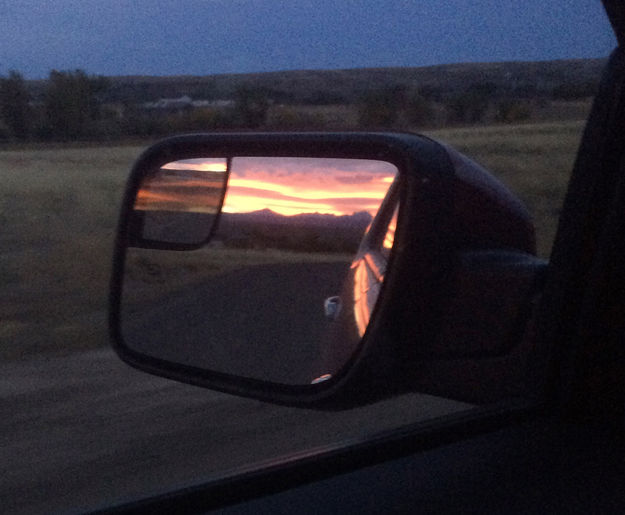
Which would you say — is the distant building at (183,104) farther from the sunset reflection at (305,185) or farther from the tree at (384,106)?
the sunset reflection at (305,185)

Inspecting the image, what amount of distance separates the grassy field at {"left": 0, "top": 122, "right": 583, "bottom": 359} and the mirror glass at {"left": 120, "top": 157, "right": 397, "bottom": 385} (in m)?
0.73

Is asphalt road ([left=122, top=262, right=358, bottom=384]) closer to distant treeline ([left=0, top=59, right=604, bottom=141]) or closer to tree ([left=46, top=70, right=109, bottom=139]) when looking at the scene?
distant treeline ([left=0, top=59, right=604, bottom=141])

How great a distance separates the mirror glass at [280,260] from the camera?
10.3 feet

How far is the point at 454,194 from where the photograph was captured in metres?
2.66

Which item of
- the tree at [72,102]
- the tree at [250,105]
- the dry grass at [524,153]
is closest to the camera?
the dry grass at [524,153]

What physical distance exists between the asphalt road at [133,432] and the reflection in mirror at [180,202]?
105cm

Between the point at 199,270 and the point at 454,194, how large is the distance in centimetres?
346

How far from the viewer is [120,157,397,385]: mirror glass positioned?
3.15 meters

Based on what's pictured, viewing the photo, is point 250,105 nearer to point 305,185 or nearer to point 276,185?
point 276,185

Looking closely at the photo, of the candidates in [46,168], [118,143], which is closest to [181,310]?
[118,143]

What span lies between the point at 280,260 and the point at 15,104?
37.6 ft

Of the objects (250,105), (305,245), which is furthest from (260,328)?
(250,105)

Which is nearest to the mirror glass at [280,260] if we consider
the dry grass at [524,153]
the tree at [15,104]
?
the dry grass at [524,153]

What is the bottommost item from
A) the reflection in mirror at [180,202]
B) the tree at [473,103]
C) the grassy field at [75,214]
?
the grassy field at [75,214]
